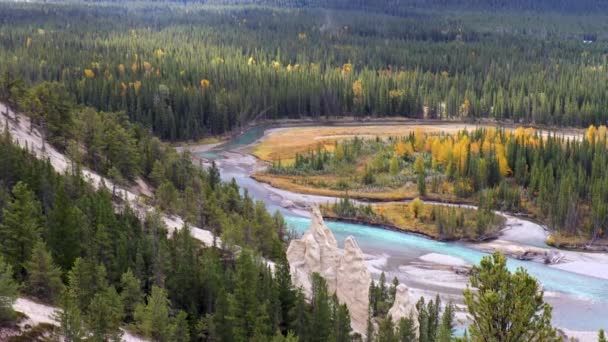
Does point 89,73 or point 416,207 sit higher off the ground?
point 89,73

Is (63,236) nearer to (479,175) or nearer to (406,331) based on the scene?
(406,331)

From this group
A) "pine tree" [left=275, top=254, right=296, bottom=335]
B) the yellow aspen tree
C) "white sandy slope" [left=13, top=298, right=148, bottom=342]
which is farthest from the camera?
the yellow aspen tree

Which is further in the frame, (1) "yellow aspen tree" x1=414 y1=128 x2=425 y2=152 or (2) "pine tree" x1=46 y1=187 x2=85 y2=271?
(1) "yellow aspen tree" x1=414 y1=128 x2=425 y2=152

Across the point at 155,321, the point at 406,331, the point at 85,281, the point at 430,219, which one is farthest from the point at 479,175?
the point at 85,281

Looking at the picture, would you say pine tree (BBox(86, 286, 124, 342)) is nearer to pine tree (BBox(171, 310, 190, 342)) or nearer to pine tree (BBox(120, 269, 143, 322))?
pine tree (BBox(171, 310, 190, 342))

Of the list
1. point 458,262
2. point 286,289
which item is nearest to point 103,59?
point 458,262

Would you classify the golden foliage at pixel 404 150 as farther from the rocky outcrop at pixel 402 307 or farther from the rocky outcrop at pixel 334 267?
the rocky outcrop at pixel 402 307

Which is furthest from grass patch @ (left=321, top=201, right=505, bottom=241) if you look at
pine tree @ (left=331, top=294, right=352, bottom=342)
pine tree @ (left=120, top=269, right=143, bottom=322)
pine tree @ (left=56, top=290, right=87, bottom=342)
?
pine tree @ (left=56, top=290, right=87, bottom=342)
